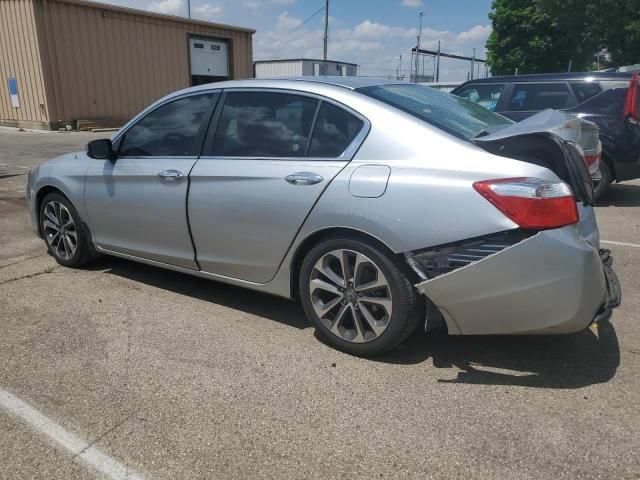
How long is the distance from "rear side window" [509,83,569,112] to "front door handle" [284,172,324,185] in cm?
575

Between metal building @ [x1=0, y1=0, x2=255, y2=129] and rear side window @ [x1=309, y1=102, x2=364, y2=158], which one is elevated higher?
metal building @ [x1=0, y1=0, x2=255, y2=129]

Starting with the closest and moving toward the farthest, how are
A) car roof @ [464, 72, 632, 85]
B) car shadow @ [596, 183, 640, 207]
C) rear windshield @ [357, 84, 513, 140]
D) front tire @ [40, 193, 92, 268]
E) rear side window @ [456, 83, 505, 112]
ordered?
rear windshield @ [357, 84, 513, 140] < front tire @ [40, 193, 92, 268] < car roof @ [464, 72, 632, 85] < car shadow @ [596, 183, 640, 207] < rear side window @ [456, 83, 505, 112]

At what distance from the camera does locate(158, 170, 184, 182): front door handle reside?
3598 mm

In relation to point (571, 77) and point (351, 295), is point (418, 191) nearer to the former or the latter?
point (351, 295)

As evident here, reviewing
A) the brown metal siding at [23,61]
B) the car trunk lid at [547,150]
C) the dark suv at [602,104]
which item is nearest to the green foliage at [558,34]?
the dark suv at [602,104]

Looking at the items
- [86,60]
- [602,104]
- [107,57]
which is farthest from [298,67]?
[602,104]

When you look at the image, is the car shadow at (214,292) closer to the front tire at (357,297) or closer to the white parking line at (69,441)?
the front tire at (357,297)

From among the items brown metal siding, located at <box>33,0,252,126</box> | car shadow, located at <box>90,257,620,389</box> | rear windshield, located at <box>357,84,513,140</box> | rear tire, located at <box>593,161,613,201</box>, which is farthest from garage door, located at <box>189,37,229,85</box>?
car shadow, located at <box>90,257,620,389</box>

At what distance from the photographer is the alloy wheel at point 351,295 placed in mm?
2887

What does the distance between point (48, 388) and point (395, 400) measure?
5.93ft

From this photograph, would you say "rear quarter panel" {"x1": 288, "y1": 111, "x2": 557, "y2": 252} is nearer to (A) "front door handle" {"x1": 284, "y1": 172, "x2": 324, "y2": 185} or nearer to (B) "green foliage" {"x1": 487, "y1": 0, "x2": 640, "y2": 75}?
(A) "front door handle" {"x1": 284, "y1": 172, "x2": 324, "y2": 185}

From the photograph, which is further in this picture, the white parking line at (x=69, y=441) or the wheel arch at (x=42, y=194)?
the wheel arch at (x=42, y=194)

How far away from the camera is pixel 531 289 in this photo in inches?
98.6

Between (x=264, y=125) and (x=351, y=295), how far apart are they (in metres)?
1.23
